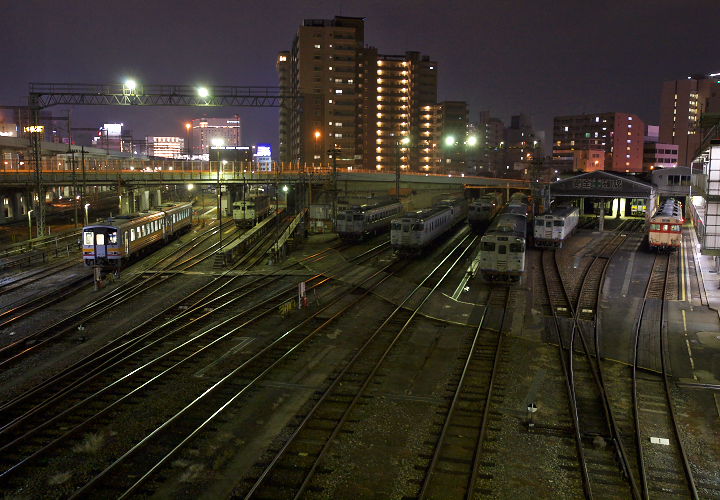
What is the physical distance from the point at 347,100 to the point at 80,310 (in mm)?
104951

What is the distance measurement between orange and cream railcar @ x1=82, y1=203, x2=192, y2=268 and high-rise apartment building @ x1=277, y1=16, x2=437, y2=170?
65629mm

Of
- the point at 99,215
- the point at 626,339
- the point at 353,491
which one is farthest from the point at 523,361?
the point at 99,215

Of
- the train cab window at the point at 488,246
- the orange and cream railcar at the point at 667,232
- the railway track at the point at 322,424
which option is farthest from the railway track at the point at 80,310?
the orange and cream railcar at the point at 667,232

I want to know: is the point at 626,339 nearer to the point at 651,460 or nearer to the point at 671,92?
the point at 651,460

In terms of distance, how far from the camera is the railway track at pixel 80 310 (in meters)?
19.5

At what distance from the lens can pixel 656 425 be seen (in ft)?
44.3

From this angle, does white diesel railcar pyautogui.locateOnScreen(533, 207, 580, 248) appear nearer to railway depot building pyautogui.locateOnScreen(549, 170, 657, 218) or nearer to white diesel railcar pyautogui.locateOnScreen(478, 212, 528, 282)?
railway depot building pyautogui.locateOnScreen(549, 170, 657, 218)

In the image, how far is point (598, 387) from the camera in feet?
51.4

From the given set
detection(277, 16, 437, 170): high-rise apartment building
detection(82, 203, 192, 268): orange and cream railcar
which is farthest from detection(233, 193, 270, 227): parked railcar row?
detection(277, 16, 437, 170): high-rise apartment building

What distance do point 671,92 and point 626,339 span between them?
563ft

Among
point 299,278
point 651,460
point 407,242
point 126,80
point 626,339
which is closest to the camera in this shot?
point 651,460

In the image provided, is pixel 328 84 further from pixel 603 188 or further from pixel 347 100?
pixel 603 188

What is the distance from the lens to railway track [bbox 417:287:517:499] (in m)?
10.8

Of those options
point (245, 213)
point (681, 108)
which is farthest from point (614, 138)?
point (245, 213)
